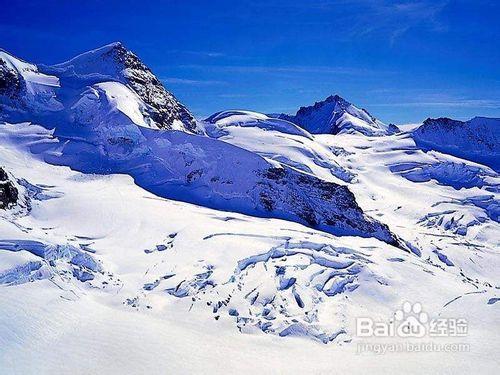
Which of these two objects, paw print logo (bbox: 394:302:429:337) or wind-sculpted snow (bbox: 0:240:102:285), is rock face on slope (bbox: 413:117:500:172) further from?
wind-sculpted snow (bbox: 0:240:102:285)

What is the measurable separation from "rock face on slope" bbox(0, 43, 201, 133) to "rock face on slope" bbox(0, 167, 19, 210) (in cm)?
2379

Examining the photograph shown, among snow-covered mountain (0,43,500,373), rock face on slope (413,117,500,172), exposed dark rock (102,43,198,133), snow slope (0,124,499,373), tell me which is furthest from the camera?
rock face on slope (413,117,500,172)

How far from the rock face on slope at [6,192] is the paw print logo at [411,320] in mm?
33230

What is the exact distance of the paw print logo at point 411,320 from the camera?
94.6 ft

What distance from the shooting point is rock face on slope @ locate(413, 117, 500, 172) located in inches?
5586

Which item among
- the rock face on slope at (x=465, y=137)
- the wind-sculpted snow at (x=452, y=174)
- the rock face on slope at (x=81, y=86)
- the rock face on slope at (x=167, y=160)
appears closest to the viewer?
the rock face on slope at (x=167, y=160)

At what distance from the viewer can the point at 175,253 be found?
118 ft

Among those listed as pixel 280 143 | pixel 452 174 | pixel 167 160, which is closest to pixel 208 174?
pixel 167 160

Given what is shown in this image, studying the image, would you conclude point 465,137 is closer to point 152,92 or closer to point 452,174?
point 452,174

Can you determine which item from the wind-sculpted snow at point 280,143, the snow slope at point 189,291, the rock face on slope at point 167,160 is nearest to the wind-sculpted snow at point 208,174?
the rock face on slope at point 167,160

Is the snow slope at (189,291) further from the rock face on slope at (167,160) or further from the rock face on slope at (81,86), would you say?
the rock face on slope at (81,86)

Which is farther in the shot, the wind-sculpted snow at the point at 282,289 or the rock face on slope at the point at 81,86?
the rock face on slope at the point at 81,86

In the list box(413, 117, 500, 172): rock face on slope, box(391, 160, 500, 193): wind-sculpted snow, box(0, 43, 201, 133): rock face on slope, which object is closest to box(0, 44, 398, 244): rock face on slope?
box(0, 43, 201, 133): rock face on slope

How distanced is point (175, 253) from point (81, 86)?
44.4m
